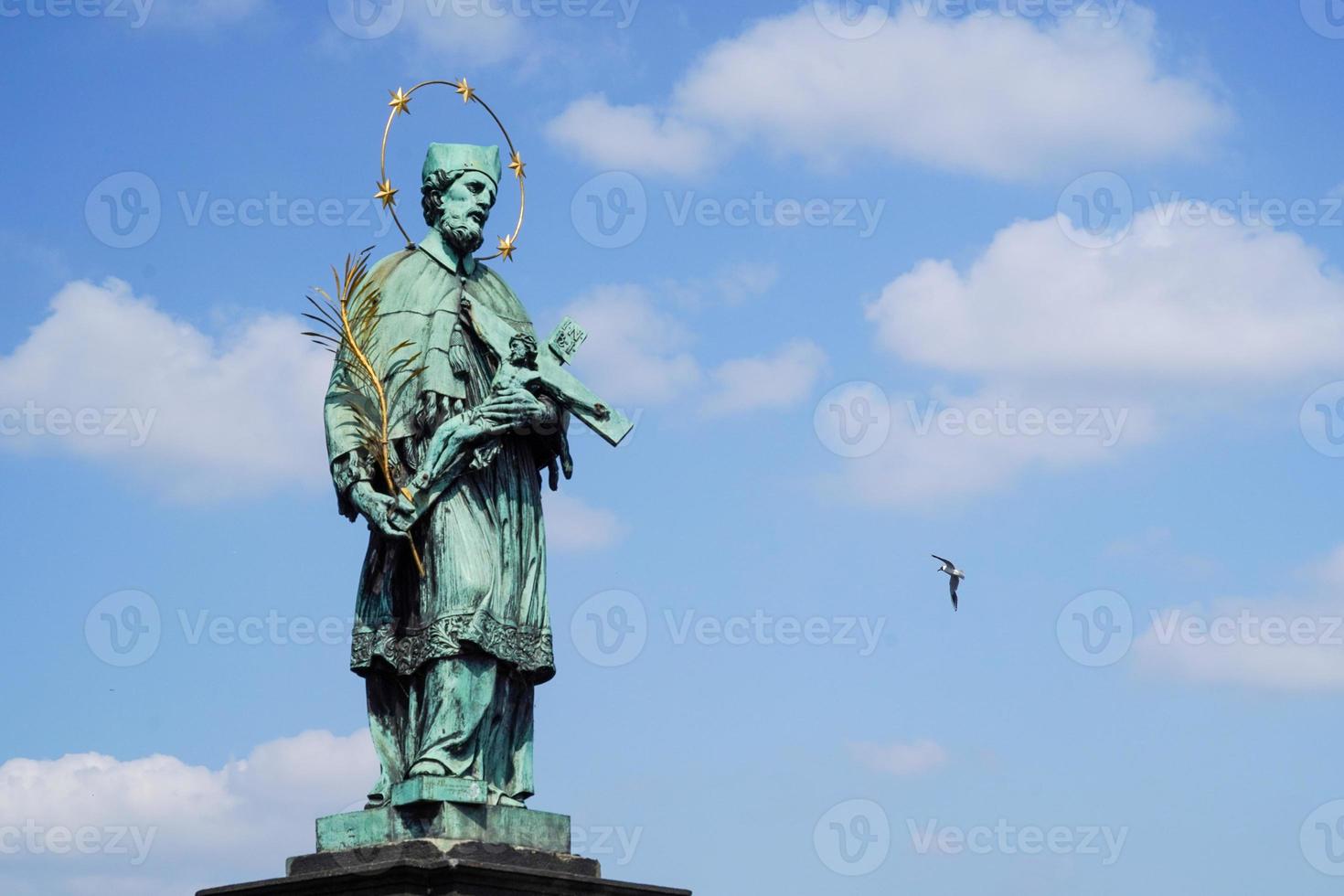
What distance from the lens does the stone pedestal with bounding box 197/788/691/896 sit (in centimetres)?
1322

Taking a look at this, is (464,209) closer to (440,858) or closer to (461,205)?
(461,205)

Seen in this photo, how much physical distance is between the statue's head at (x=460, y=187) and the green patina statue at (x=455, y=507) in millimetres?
10

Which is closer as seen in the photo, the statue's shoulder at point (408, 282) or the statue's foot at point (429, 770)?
the statue's foot at point (429, 770)

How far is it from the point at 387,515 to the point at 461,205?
264cm

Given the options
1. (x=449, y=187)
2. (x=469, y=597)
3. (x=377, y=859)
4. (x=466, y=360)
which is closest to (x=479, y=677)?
(x=469, y=597)

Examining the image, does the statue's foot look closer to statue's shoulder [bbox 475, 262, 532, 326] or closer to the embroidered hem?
the embroidered hem

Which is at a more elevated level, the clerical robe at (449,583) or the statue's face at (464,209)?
the statue's face at (464,209)

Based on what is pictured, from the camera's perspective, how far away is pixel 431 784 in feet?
45.4

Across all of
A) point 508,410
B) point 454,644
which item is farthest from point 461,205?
point 454,644

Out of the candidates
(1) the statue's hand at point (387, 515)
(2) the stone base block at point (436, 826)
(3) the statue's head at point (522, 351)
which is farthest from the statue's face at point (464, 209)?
(2) the stone base block at point (436, 826)

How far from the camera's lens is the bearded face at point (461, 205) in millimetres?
15508

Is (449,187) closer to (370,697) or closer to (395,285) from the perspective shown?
(395,285)

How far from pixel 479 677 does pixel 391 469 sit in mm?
1655

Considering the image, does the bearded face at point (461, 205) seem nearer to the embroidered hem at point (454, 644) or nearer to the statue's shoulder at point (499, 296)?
the statue's shoulder at point (499, 296)
